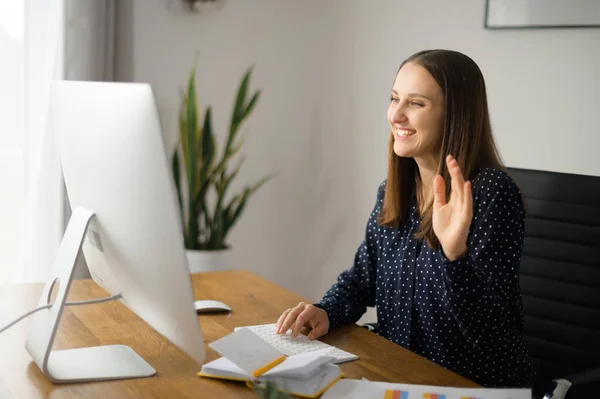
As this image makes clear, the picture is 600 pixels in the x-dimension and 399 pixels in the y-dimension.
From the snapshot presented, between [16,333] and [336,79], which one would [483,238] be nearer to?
[16,333]

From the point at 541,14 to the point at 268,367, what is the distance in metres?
1.68

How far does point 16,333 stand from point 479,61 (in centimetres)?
184

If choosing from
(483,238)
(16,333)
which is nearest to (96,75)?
(16,333)

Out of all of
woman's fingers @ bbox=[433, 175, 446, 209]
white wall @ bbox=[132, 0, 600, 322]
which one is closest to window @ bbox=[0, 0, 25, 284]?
white wall @ bbox=[132, 0, 600, 322]

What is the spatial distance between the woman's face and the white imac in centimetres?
72

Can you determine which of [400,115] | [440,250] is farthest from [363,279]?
[400,115]

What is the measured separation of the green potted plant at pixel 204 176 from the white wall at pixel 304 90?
214 millimetres

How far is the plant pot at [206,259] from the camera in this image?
326 centimetres

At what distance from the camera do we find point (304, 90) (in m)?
3.72

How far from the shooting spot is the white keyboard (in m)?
1.53

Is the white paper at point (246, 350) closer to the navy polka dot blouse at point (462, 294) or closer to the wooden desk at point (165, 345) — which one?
the wooden desk at point (165, 345)

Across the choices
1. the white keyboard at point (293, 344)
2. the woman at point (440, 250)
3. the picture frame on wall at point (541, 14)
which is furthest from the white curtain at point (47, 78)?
the white keyboard at point (293, 344)

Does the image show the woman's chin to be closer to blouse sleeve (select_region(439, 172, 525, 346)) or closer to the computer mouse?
blouse sleeve (select_region(439, 172, 525, 346))

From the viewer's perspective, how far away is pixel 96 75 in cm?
306
